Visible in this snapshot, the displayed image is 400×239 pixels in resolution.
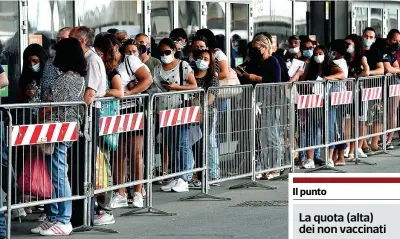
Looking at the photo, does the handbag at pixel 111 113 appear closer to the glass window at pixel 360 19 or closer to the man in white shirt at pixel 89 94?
the man in white shirt at pixel 89 94

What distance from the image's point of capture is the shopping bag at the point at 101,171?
12023 mm

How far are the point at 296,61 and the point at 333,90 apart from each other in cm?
97

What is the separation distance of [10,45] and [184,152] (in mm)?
3155

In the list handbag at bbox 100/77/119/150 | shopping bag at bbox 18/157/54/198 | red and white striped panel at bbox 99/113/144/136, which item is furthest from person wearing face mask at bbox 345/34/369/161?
shopping bag at bbox 18/157/54/198

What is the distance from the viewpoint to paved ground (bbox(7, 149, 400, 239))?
11555 millimetres

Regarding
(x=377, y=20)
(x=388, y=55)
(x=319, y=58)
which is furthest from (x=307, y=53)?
(x=377, y=20)

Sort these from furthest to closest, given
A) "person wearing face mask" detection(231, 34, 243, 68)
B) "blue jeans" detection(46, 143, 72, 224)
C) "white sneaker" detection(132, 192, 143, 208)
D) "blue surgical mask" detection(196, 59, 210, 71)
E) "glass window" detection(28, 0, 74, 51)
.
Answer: "person wearing face mask" detection(231, 34, 243, 68), "glass window" detection(28, 0, 74, 51), "blue surgical mask" detection(196, 59, 210, 71), "white sneaker" detection(132, 192, 143, 208), "blue jeans" detection(46, 143, 72, 224)

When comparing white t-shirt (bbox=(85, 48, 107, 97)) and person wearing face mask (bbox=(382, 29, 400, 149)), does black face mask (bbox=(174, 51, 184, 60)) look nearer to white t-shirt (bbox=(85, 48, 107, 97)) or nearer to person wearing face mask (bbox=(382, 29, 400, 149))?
person wearing face mask (bbox=(382, 29, 400, 149))

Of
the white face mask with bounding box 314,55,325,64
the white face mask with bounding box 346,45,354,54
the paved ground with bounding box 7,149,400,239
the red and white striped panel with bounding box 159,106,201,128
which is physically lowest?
the paved ground with bounding box 7,149,400,239

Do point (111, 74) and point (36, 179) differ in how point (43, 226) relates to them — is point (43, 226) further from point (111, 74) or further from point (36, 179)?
point (111, 74)

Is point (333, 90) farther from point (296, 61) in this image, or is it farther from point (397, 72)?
point (397, 72)

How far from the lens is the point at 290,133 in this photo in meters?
16.4

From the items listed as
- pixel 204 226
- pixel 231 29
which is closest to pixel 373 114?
pixel 231 29

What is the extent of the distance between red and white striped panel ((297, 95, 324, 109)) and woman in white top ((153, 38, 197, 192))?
7.56ft
